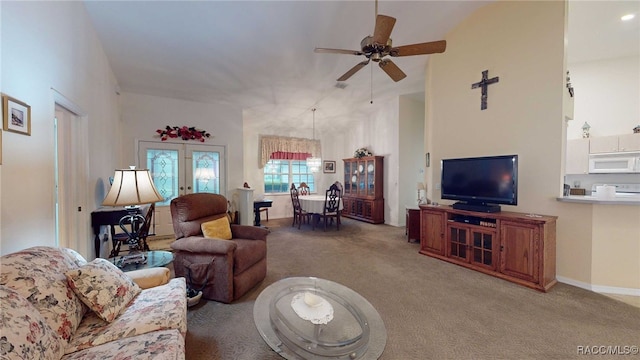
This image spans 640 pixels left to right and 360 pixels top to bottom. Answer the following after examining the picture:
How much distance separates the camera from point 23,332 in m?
0.97

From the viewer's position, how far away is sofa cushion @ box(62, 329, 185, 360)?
1125 millimetres

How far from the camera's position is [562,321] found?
6.81ft

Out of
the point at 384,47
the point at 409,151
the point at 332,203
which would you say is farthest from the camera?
the point at 409,151

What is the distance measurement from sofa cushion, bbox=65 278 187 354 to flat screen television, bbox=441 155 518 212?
11.2 ft

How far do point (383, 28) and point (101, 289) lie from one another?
9.40 ft

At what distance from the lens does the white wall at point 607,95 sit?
4273mm

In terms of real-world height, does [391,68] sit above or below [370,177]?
above

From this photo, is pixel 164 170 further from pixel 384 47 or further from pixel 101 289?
pixel 384 47

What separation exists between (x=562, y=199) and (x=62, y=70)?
547 centimetres

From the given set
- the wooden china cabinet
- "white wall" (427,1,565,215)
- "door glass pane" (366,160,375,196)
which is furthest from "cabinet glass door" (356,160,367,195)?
"white wall" (427,1,565,215)

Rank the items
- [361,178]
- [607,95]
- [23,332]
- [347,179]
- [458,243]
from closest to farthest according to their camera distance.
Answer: [23,332] < [458,243] < [607,95] < [361,178] < [347,179]

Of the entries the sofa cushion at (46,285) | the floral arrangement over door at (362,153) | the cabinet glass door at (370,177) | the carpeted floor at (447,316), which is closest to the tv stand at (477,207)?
the carpeted floor at (447,316)

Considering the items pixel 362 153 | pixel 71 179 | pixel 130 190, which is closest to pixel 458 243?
pixel 362 153

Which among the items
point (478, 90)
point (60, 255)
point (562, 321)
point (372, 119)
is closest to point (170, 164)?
point (60, 255)
